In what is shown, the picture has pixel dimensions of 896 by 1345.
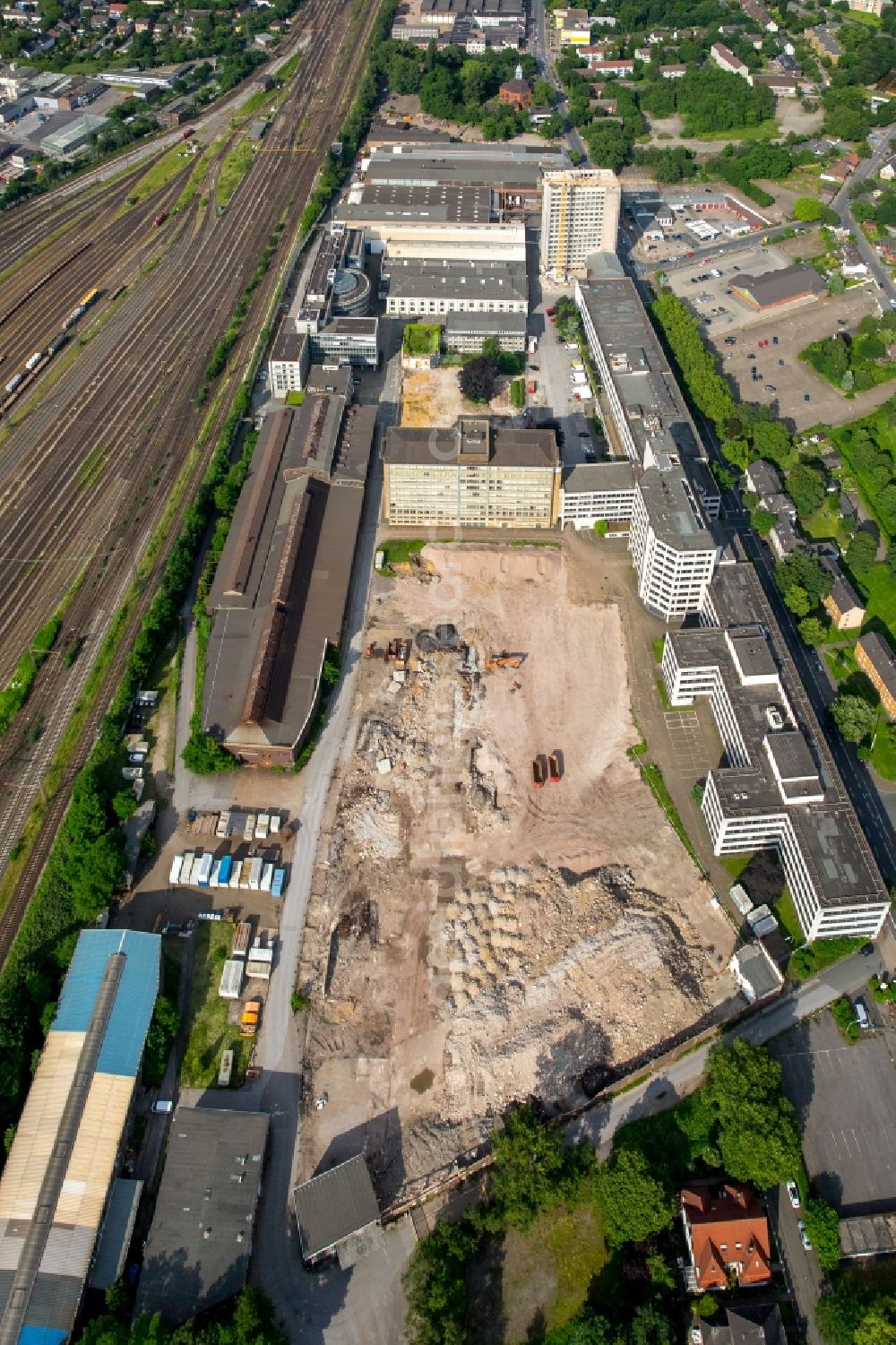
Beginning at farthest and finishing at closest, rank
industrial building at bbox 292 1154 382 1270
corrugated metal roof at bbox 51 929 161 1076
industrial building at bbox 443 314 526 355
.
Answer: industrial building at bbox 443 314 526 355 < corrugated metal roof at bbox 51 929 161 1076 < industrial building at bbox 292 1154 382 1270

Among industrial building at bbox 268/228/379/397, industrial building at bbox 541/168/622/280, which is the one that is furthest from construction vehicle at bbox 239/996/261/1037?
industrial building at bbox 541/168/622/280

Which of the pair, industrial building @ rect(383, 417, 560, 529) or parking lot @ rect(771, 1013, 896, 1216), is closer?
parking lot @ rect(771, 1013, 896, 1216)

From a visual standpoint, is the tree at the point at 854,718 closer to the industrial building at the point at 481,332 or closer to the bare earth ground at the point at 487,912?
the bare earth ground at the point at 487,912

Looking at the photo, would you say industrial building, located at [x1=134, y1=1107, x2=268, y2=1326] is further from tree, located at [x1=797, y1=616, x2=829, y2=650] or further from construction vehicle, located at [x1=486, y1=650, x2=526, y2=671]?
tree, located at [x1=797, y1=616, x2=829, y2=650]

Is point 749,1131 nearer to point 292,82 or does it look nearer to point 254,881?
point 254,881

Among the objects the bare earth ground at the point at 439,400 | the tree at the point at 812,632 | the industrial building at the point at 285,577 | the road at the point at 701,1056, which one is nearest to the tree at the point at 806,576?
the tree at the point at 812,632

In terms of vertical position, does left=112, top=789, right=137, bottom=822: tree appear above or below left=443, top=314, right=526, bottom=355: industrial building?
below

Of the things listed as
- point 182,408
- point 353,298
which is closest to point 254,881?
point 182,408
